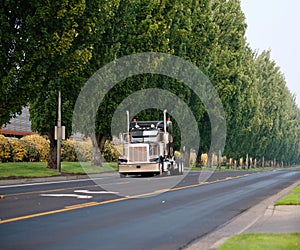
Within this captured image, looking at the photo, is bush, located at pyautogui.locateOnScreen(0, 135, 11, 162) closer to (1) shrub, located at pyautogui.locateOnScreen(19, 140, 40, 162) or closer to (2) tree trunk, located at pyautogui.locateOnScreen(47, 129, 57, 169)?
(1) shrub, located at pyautogui.locateOnScreen(19, 140, 40, 162)

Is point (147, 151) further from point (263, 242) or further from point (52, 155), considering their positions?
point (263, 242)

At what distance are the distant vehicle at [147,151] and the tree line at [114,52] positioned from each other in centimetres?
543

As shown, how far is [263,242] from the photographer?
393 inches

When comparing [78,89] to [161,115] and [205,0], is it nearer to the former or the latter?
[161,115]

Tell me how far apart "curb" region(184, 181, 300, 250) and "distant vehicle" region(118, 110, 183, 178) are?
57.8 ft

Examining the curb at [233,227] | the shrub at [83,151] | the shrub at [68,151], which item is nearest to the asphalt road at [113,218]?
the curb at [233,227]

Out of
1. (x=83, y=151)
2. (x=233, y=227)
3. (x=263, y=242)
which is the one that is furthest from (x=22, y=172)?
(x=263, y=242)

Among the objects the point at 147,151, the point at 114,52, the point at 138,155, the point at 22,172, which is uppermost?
the point at 114,52

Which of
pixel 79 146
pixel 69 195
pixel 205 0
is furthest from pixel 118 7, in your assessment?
pixel 69 195

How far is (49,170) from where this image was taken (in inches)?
1587

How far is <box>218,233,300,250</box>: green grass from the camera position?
948 centimetres

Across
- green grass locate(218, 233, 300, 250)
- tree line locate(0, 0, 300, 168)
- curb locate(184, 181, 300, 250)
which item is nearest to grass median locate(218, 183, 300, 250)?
green grass locate(218, 233, 300, 250)

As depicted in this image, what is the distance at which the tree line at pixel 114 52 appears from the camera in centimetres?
3231

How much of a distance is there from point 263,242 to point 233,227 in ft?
10.1
